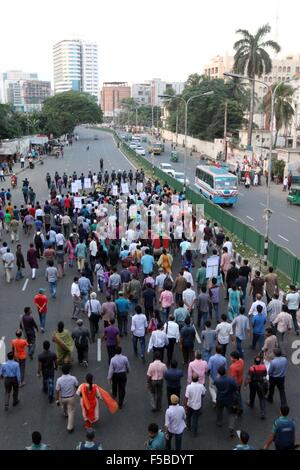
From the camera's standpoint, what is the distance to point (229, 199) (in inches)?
1278

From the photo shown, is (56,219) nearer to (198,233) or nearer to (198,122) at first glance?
(198,233)

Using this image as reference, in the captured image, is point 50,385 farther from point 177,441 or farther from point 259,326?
point 259,326

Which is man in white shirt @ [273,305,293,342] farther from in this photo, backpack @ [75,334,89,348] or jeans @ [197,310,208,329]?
backpack @ [75,334,89,348]

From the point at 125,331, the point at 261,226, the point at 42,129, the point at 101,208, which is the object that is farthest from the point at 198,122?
the point at 125,331

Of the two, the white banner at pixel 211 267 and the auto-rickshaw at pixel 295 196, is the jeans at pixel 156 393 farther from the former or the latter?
the auto-rickshaw at pixel 295 196

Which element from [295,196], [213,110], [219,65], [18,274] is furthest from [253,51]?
[219,65]

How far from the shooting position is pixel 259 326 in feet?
36.9

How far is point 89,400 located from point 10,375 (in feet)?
5.48

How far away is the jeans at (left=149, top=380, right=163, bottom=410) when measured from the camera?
9227 mm

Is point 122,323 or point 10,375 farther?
point 122,323

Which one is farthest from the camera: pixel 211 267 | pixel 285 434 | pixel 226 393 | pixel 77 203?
pixel 77 203

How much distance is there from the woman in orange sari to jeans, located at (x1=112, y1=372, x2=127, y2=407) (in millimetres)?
752

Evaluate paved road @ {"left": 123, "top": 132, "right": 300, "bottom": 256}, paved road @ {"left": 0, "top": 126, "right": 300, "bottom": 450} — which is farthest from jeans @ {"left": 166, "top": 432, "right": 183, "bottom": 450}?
paved road @ {"left": 123, "top": 132, "right": 300, "bottom": 256}

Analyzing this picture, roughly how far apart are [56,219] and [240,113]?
5575 centimetres
